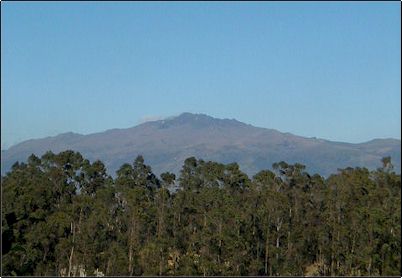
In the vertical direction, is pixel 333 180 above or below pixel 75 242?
above

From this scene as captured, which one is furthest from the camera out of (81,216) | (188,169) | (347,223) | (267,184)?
(188,169)

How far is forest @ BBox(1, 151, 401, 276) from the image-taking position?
76.5 feet

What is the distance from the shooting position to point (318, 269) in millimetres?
A: 25641

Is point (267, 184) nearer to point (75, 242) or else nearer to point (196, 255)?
point (196, 255)

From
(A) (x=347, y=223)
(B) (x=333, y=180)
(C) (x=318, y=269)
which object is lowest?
(C) (x=318, y=269)

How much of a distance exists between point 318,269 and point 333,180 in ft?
14.5

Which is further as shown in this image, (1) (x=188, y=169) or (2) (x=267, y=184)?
(1) (x=188, y=169)

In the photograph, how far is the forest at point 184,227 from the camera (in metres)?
23.3

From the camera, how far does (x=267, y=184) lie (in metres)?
31.2

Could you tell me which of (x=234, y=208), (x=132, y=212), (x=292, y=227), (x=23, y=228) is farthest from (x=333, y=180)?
(x=23, y=228)

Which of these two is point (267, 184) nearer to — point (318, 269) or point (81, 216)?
point (318, 269)

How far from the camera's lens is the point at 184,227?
28453 millimetres

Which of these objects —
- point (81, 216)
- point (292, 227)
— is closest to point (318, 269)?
point (292, 227)

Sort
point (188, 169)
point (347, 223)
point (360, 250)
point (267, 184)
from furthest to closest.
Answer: point (188, 169), point (267, 184), point (347, 223), point (360, 250)
